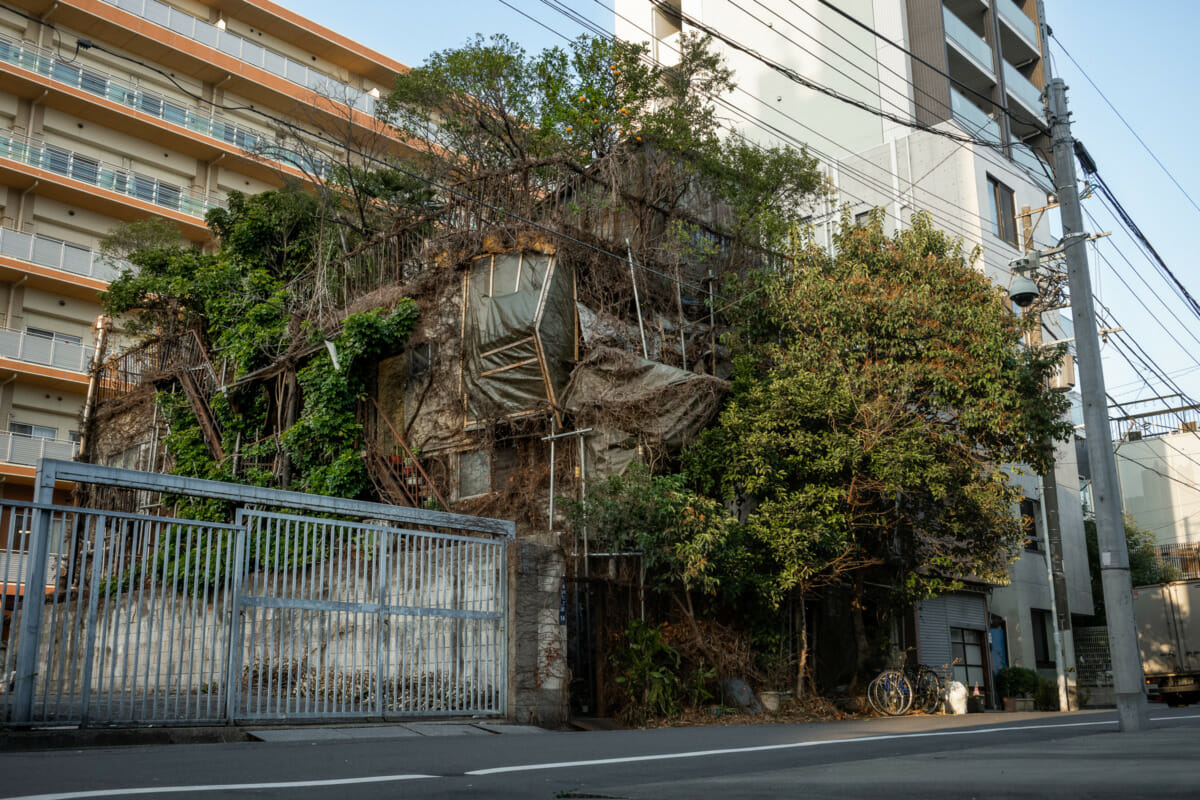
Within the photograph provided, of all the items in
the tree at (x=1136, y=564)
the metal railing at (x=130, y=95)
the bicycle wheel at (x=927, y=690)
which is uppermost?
the metal railing at (x=130, y=95)

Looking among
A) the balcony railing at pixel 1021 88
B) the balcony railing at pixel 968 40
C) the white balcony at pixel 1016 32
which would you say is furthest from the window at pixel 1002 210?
the white balcony at pixel 1016 32

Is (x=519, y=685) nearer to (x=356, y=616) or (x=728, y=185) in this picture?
(x=356, y=616)

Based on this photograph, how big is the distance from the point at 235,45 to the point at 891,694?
3426 cm

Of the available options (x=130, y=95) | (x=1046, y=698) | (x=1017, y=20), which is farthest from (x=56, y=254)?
(x=1017, y=20)

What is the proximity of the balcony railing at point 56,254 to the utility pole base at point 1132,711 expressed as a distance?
1154 inches

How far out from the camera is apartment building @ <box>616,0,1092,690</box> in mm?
26953

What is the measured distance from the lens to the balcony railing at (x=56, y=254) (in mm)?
30938

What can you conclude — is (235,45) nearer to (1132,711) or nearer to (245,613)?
(245,613)

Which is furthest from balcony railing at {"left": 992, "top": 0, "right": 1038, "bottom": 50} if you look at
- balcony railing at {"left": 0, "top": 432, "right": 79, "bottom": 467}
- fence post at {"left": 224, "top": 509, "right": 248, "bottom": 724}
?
balcony railing at {"left": 0, "top": 432, "right": 79, "bottom": 467}

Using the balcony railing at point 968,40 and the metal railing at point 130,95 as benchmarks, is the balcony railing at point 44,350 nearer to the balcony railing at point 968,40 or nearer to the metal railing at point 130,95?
the metal railing at point 130,95

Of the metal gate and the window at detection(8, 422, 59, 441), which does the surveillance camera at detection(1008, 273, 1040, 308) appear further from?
the window at detection(8, 422, 59, 441)

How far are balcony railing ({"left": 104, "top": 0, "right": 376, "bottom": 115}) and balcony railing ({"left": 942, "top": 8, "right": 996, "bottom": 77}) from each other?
20.0m

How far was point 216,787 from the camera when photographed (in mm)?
4883

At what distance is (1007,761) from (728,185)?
55.8 feet
